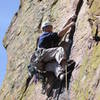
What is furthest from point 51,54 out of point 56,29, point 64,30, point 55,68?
point 56,29

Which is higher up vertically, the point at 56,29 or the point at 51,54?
the point at 51,54

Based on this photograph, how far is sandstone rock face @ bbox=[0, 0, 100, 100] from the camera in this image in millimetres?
15039

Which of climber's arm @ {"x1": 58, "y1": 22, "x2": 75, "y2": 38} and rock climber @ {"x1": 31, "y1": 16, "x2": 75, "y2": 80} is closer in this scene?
rock climber @ {"x1": 31, "y1": 16, "x2": 75, "y2": 80}

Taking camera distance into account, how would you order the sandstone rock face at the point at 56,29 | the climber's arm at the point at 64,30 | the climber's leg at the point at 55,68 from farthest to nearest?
Result: 1. the climber's arm at the point at 64,30
2. the climber's leg at the point at 55,68
3. the sandstone rock face at the point at 56,29

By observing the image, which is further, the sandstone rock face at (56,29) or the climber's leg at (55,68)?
the climber's leg at (55,68)

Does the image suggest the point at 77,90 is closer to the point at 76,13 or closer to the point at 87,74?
the point at 87,74

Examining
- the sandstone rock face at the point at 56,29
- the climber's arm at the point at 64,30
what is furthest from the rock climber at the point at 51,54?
the sandstone rock face at the point at 56,29

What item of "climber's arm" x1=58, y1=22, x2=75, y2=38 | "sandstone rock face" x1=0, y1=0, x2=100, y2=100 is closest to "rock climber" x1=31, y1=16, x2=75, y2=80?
"climber's arm" x1=58, y1=22, x2=75, y2=38

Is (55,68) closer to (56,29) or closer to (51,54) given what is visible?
(51,54)

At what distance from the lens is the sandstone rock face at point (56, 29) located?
15.0 meters

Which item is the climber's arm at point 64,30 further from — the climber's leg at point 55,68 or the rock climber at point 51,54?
the climber's leg at point 55,68

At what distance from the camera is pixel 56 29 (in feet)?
66.2

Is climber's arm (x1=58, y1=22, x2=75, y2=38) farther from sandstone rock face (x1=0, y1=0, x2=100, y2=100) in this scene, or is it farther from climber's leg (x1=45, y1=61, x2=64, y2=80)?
climber's leg (x1=45, y1=61, x2=64, y2=80)

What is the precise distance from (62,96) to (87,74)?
1.96 metres
